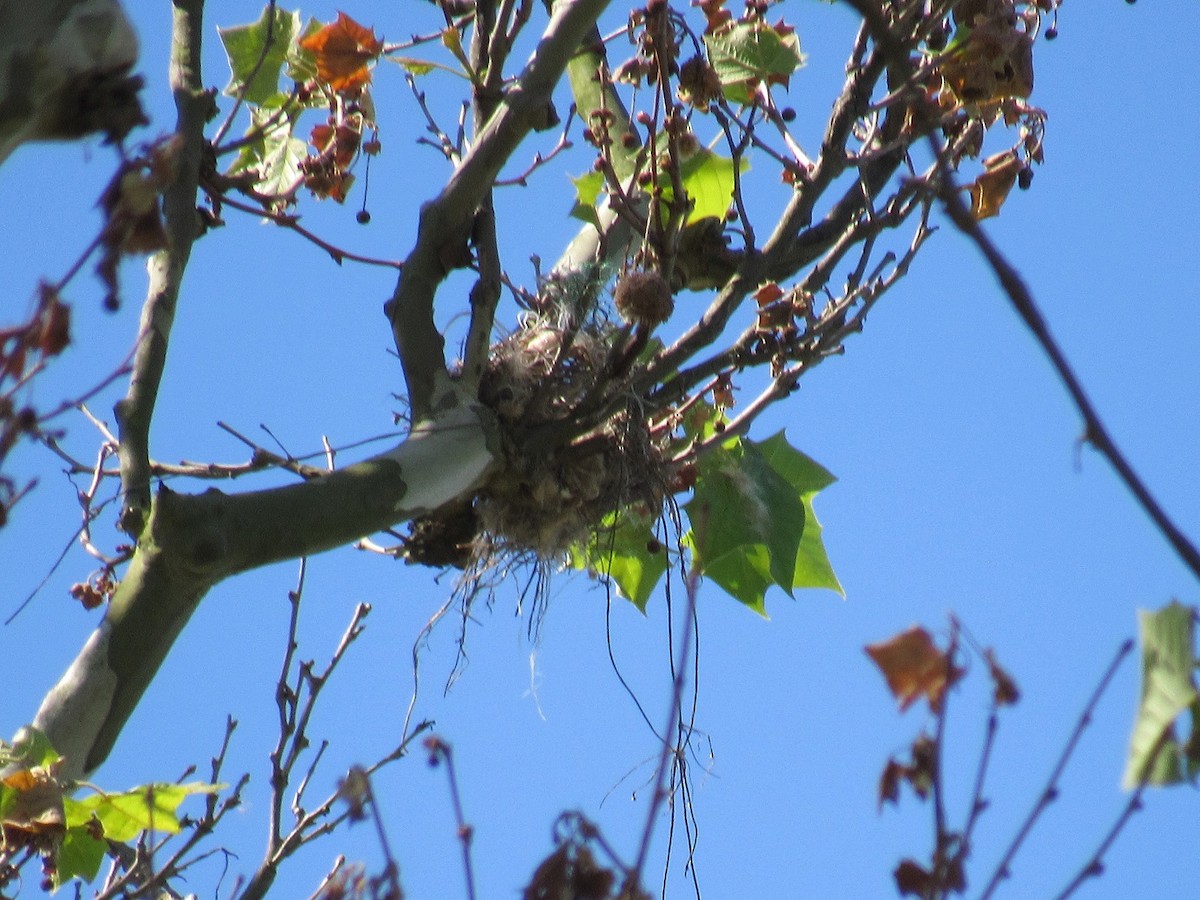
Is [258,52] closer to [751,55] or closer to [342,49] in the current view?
[342,49]

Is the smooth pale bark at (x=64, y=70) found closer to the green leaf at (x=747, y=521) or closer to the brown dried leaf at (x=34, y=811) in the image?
the brown dried leaf at (x=34, y=811)

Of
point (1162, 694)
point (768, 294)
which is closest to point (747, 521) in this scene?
point (768, 294)

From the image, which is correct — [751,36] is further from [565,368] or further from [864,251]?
[565,368]

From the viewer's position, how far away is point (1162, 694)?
0.85m

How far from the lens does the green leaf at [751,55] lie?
8.11ft

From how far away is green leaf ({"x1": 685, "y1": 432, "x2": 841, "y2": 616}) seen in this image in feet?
8.85

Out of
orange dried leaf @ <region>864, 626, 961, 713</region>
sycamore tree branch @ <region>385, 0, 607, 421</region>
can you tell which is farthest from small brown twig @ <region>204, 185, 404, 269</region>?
orange dried leaf @ <region>864, 626, 961, 713</region>

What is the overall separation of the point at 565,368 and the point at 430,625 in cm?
65

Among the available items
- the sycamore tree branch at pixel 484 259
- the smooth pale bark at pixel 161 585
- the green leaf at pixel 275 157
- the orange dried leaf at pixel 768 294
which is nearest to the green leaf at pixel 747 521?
the orange dried leaf at pixel 768 294

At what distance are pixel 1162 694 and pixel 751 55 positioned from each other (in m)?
1.87

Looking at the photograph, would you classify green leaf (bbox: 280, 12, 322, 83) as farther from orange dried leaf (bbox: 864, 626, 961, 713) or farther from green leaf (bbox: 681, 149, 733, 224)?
orange dried leaf (bbox: 864, 626, 961, 713)

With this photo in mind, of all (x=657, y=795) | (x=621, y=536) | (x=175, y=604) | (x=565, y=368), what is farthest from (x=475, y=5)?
(x=657, y=795)

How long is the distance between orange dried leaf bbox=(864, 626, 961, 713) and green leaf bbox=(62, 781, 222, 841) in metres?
1.18

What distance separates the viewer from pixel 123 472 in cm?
183
